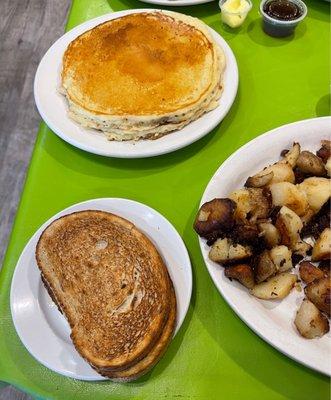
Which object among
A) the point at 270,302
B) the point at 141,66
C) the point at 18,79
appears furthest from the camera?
the point at 18,79

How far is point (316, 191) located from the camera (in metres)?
1.39

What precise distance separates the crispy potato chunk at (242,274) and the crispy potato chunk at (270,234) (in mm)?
102

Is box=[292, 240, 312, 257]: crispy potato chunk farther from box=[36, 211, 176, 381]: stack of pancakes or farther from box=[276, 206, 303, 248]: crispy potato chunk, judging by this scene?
box=[36, 211, 176, 381]: stack of pancakes

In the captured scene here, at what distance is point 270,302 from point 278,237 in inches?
7.8

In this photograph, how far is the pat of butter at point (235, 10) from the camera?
1982 millimetres

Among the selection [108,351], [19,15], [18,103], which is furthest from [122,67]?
[19,15]

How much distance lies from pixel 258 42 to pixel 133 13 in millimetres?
590

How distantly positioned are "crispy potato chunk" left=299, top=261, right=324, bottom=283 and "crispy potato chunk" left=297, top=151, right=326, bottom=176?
0.32 meters

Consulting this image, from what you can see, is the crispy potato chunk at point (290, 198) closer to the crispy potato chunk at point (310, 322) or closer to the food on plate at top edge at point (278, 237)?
the food on plate at top edge at point (278, 237)

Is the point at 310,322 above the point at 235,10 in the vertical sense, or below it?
below

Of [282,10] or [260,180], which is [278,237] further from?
[282,10]

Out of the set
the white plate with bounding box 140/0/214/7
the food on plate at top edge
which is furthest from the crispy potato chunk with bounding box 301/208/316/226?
the white plate with bounding box 140/0/214/7

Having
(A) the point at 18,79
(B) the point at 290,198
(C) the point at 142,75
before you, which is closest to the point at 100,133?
(C) the point at 142,75

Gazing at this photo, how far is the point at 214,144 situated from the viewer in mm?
1762
